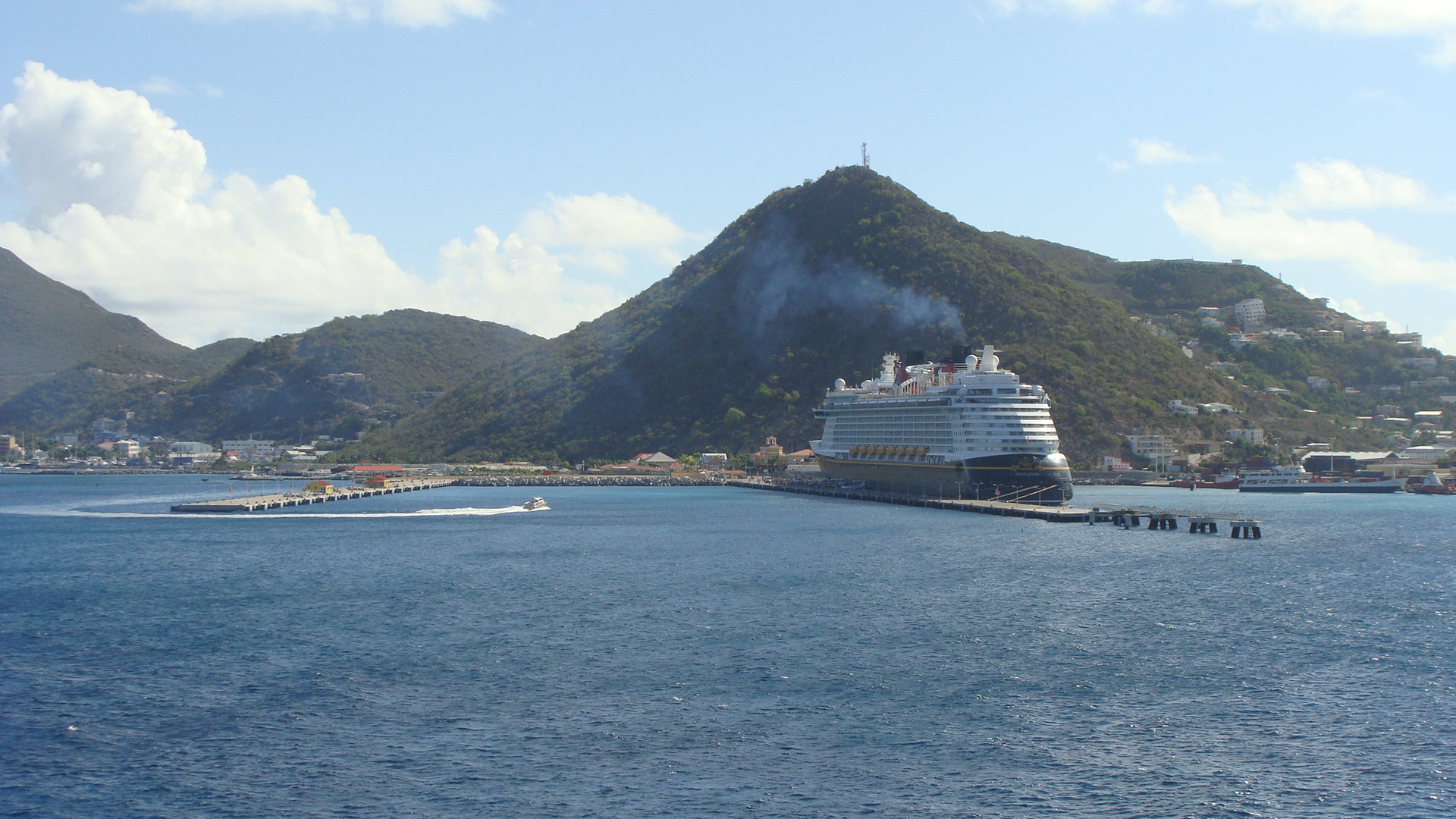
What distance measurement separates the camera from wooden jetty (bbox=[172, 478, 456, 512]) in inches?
3639

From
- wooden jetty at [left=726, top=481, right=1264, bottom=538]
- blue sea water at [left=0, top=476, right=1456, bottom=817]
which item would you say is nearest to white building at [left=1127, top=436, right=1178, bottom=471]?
wooden jetty at [left=726, top=481, right=1264, bottom=538]

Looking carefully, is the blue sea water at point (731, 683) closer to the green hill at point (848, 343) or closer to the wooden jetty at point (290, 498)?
the wooden jetty at point (290, 498)

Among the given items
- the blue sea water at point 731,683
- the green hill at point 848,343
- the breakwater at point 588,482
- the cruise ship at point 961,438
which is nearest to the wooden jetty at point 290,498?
the breakwater at point 588,482

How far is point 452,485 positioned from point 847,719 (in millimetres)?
129577

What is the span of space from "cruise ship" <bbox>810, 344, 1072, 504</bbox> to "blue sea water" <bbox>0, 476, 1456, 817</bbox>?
29.7 m

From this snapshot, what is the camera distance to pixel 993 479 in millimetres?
90500

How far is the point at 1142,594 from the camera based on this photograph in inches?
1711

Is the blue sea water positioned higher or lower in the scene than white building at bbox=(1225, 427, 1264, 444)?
lower

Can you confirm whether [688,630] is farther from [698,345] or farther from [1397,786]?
[698,345]

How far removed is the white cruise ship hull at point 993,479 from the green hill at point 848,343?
43270 millimetres

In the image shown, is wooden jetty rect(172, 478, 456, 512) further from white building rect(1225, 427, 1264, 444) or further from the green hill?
white building rect(1225, 427, 1264, 444)

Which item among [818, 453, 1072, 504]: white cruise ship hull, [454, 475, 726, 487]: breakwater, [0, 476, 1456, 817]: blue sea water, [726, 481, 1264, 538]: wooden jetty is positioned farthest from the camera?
[454, 475, 726, 487]: breakwater

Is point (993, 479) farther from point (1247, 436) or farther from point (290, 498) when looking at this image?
point (1247, 436)

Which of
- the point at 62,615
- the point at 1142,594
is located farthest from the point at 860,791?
the point at 62,615
